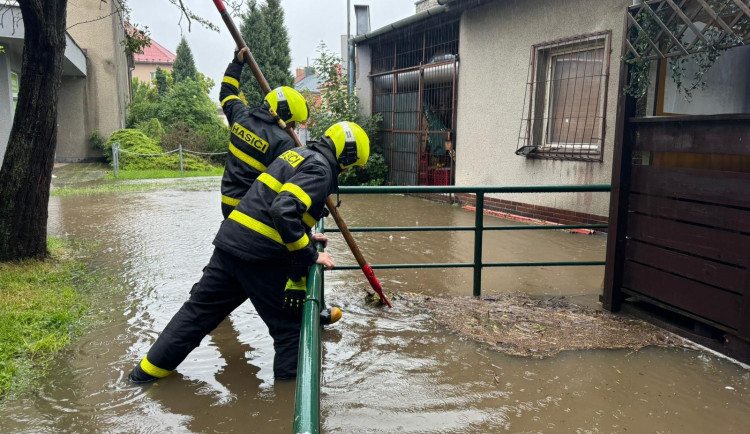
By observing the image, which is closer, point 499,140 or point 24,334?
point 24,334

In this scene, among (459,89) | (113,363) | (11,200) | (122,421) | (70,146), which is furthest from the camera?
(70,146)

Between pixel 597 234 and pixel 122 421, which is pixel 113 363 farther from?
pixel 597 234

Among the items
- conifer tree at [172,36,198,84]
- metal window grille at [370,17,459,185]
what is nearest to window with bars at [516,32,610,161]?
metal window grille at [370,17,459,185]

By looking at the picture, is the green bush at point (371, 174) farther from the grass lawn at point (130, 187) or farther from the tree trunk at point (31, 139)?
the tree trunk at point (31, 139)

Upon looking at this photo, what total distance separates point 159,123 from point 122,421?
20.8m

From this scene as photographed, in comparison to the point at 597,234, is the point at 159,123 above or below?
above

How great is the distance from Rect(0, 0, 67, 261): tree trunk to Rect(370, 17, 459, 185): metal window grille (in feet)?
25.4

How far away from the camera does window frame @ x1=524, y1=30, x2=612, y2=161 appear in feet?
26.8

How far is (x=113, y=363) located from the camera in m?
3.82

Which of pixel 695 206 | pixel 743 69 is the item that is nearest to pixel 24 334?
pixel 695 206

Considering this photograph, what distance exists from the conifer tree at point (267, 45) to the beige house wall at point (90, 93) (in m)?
7.50

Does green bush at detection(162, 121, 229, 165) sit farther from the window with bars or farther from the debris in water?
the debris in water

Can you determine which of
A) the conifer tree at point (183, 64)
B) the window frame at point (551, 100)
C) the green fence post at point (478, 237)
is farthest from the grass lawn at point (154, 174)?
the conifer tree at point (183, 64)

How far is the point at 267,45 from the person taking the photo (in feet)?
95.7
